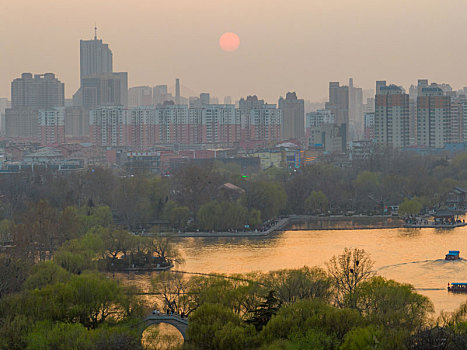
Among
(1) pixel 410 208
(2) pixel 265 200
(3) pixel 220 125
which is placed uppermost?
(3) pixel 220 125

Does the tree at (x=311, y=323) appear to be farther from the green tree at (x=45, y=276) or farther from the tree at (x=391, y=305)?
the green tree at (x=45, y=276)

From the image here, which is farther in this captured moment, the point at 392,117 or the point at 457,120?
the point at 457,120

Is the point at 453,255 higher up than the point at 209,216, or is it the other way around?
the point at 209,216

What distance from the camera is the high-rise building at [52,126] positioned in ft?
150

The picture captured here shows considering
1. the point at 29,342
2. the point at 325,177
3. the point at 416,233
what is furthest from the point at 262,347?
the point at 325,177

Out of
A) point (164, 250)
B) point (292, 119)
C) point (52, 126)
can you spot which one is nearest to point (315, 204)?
point (164, 250)

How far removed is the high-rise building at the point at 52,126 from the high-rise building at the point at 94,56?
28.1 m

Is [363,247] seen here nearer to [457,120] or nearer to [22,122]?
[457,120]

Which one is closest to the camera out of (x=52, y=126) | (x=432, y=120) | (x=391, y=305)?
(x=391, y=305)

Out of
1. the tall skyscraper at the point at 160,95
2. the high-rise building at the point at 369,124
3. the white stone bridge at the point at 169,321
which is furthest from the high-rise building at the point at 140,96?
the white stone bridge at the point at 169,321

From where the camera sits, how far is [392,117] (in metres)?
37.1

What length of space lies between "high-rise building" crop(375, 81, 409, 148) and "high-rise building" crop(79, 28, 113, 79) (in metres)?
39.9

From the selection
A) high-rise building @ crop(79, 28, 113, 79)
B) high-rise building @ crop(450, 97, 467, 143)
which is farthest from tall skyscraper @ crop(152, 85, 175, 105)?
high-rise building @ crop(450, 97, 467, 143)

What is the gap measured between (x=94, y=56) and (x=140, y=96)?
6.34 metres
